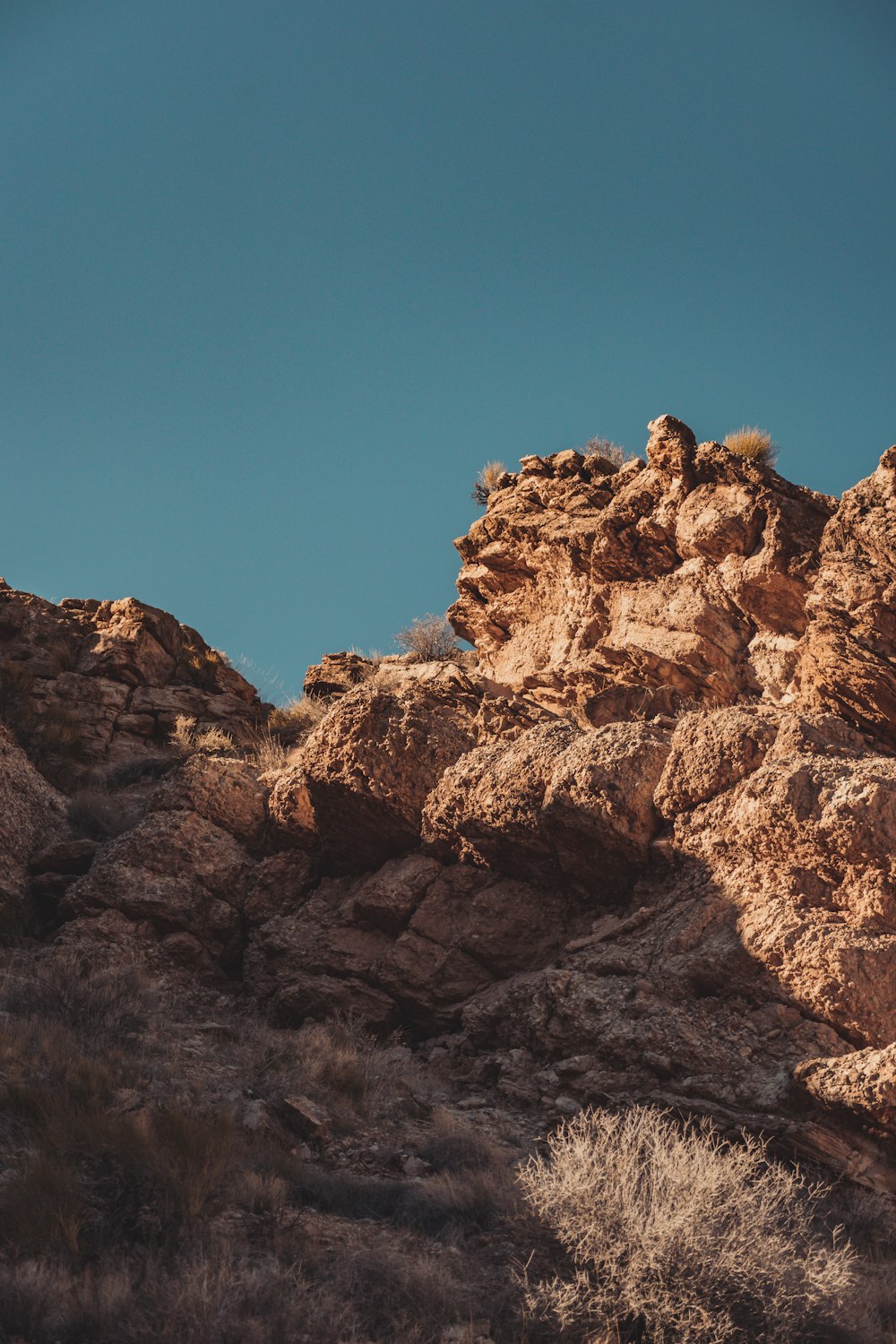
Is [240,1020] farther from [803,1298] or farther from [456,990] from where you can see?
[803,1298]

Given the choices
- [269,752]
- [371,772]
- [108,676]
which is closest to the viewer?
[371,772]

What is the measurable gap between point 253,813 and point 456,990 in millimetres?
3574

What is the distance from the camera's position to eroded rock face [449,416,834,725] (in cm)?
1259

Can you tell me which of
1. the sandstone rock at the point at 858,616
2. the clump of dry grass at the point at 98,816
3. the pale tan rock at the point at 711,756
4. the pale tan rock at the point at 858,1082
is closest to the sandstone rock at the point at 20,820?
the clump of dry grass at the point at 98,816

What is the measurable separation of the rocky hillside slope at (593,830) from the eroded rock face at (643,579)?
4cm

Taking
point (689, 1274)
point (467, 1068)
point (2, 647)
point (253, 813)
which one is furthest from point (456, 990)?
point (2, 647)

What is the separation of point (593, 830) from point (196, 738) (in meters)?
9.61

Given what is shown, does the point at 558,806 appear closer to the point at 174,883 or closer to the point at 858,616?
the point at 174,883

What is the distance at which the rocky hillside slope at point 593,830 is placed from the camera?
7.80 m

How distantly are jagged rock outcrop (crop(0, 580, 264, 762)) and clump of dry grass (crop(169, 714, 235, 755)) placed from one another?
33 centimetres

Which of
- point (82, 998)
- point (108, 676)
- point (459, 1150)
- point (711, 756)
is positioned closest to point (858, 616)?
point (711, 756)

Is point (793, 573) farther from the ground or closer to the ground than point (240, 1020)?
farther from the ground

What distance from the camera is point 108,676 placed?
17.9 m

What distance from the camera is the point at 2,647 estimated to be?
17.9m
